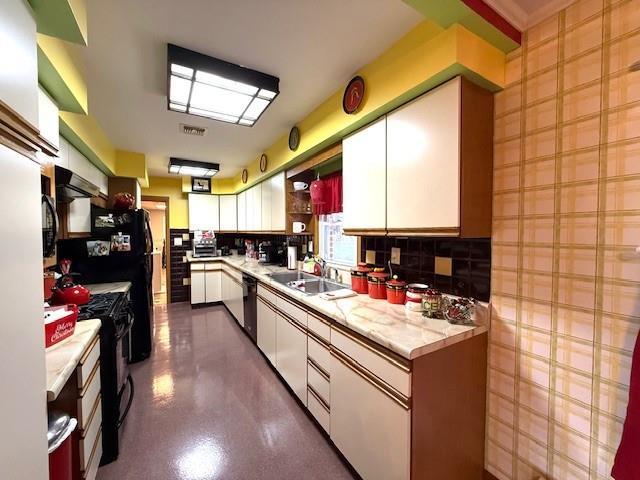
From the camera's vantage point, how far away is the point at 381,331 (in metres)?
1.27

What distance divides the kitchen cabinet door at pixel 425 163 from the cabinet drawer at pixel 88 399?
1.79 metres

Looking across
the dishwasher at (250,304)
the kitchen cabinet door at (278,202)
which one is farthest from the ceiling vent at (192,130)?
the dishwasher at (250,304)

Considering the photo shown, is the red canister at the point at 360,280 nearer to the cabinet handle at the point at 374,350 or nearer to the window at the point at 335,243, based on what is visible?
the window at the point at 335,243

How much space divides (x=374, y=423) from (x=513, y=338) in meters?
0.82

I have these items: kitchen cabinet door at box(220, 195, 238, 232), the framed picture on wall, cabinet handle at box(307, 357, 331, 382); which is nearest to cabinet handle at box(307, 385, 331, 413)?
cabinet handle at box(307, 357, 331, 382)

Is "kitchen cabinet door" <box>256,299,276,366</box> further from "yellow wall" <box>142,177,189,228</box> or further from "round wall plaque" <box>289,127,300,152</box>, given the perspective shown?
"yellow wall" <box>142,177,189,228</box>

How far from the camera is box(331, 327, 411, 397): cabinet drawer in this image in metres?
1.12

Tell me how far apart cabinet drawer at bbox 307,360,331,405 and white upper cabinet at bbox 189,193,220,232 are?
13.3 feet

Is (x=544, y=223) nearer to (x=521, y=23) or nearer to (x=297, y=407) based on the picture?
(x=521, y=23)

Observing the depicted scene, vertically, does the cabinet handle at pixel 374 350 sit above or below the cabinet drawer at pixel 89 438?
above

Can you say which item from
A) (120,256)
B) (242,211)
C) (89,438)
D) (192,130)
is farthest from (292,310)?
(242,211)


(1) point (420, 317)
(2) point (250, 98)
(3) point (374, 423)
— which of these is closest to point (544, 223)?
(1) point (420, 317)

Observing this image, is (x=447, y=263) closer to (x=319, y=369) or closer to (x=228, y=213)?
(x=319, y=369)

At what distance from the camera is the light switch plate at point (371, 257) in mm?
2184
